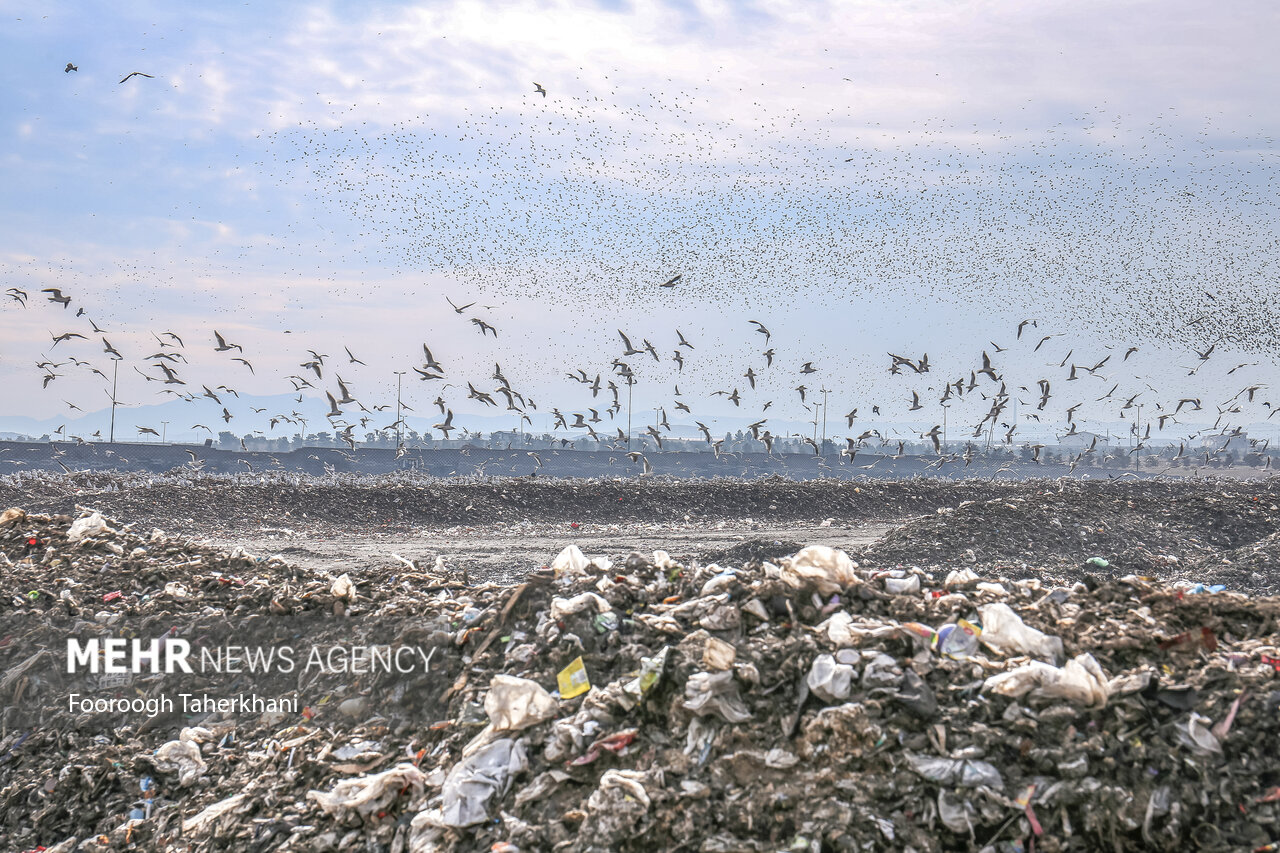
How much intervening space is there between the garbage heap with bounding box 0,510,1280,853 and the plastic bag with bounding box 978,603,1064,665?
1 centimetres

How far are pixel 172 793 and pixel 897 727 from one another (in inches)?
159

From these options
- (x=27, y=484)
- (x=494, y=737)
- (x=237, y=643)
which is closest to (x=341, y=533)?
(x=27, y=484)

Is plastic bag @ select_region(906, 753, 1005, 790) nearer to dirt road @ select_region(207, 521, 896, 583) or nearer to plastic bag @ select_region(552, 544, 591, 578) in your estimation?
plastic bag @ select_region(552, 544, 591, 578)

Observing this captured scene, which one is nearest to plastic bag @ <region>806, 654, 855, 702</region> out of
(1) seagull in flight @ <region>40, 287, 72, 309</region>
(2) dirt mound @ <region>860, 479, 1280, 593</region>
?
(2) dirt mound @ <region>860, 479, 1280, 593</region>

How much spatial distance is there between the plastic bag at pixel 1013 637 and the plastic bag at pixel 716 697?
4.25 ft

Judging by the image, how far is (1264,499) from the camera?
1934 cm

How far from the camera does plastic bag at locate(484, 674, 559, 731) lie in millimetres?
3957

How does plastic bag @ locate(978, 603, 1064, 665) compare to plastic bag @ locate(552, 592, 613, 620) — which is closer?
plastic bag @ locate(978, 603, 1064, 665)

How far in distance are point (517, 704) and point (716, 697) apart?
983 millimetres

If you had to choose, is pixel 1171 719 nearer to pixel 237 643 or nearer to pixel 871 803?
pixel 871 803

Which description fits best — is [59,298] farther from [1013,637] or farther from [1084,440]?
[1084,440]

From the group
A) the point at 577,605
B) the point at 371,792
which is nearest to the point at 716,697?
the point at 577,605

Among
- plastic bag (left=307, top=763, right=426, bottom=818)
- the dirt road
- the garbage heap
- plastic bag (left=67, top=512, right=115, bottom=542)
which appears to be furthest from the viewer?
the dirt road

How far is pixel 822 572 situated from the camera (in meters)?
4.55
